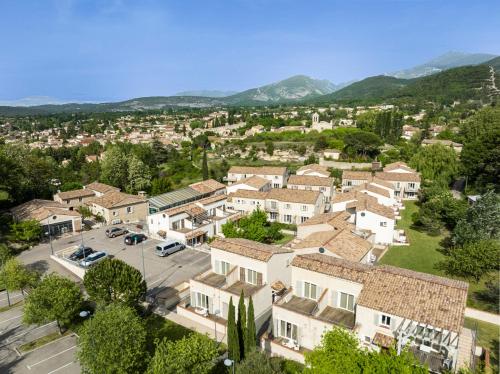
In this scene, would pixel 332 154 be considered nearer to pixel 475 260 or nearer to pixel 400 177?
pixel 400 177

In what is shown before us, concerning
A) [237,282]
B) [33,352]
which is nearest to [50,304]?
[33,352]

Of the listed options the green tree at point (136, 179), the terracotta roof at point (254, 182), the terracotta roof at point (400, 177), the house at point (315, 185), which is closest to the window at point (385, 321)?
the house at point (315, 185)

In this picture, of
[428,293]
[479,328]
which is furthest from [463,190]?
[428,293]

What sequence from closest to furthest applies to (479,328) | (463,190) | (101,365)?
1. (101,365)
2. (479,328)
3. (463,190)

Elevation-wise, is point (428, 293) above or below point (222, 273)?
above

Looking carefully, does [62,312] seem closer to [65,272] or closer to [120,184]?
[65,272]

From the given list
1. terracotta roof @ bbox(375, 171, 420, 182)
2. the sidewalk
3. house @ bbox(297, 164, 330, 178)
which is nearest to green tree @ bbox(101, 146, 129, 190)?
house @ bbox(297, 164, 330, 178)

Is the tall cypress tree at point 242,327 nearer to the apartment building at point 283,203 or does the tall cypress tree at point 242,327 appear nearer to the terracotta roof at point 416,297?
the terracotta roof at point 416,297

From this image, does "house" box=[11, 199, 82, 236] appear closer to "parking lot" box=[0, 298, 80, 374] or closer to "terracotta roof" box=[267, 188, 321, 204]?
"parking lot" box=[0, 298, 80, 374]
